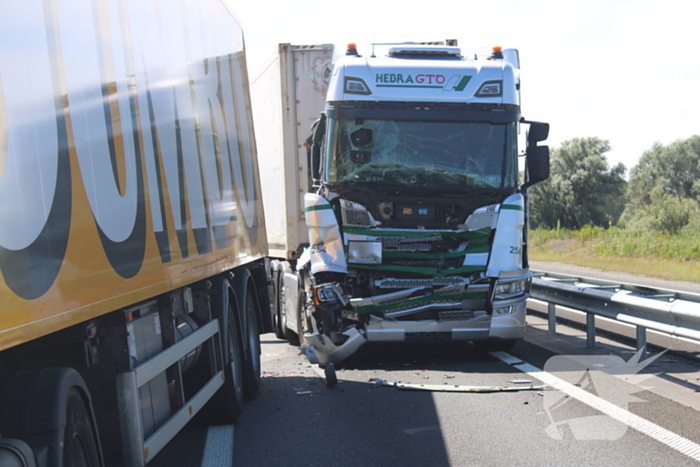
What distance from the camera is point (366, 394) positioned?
767 cm

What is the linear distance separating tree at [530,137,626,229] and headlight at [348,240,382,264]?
2527 inches

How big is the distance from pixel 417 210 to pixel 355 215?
74 centimetres

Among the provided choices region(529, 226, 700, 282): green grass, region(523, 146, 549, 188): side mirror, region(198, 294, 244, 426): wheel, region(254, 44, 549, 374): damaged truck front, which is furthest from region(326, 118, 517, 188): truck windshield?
region(529, 226, 700, 282): green grass

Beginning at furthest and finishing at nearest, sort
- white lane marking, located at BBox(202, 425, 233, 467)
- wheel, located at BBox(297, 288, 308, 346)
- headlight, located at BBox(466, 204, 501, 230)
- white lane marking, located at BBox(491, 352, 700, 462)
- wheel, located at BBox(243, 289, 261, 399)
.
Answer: wheel, located at BBox(297, 288, 308, 346), headlight, located at BBox(466, 204, 501, 230), wheel, located at BBox(243, 289, 261, 399), white lane marking, located at BBox(202, 425, 233, 467), white lane marking, located at BBox(491, 352, 700, 462)

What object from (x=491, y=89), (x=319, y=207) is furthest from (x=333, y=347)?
(x=491, y=89)

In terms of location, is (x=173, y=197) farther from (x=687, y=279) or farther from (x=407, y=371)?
(x=687, y=279)

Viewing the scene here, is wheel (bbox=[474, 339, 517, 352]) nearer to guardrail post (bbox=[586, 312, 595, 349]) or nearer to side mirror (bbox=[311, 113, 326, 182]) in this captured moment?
guardrail post (bbox=[586, 312, 595, 349])

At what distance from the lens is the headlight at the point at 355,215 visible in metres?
8.84

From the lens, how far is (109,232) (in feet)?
12.6

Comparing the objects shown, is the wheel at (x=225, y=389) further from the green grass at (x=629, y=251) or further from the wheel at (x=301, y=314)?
the green grass at (x=629, y=251)

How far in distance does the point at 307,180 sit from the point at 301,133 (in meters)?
0.75

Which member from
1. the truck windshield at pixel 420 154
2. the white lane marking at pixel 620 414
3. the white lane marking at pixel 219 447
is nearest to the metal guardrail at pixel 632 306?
the white lane marking at pixel 620 414

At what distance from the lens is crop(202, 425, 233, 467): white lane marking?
5543 millimetres

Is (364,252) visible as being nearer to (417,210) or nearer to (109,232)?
(417,210)
